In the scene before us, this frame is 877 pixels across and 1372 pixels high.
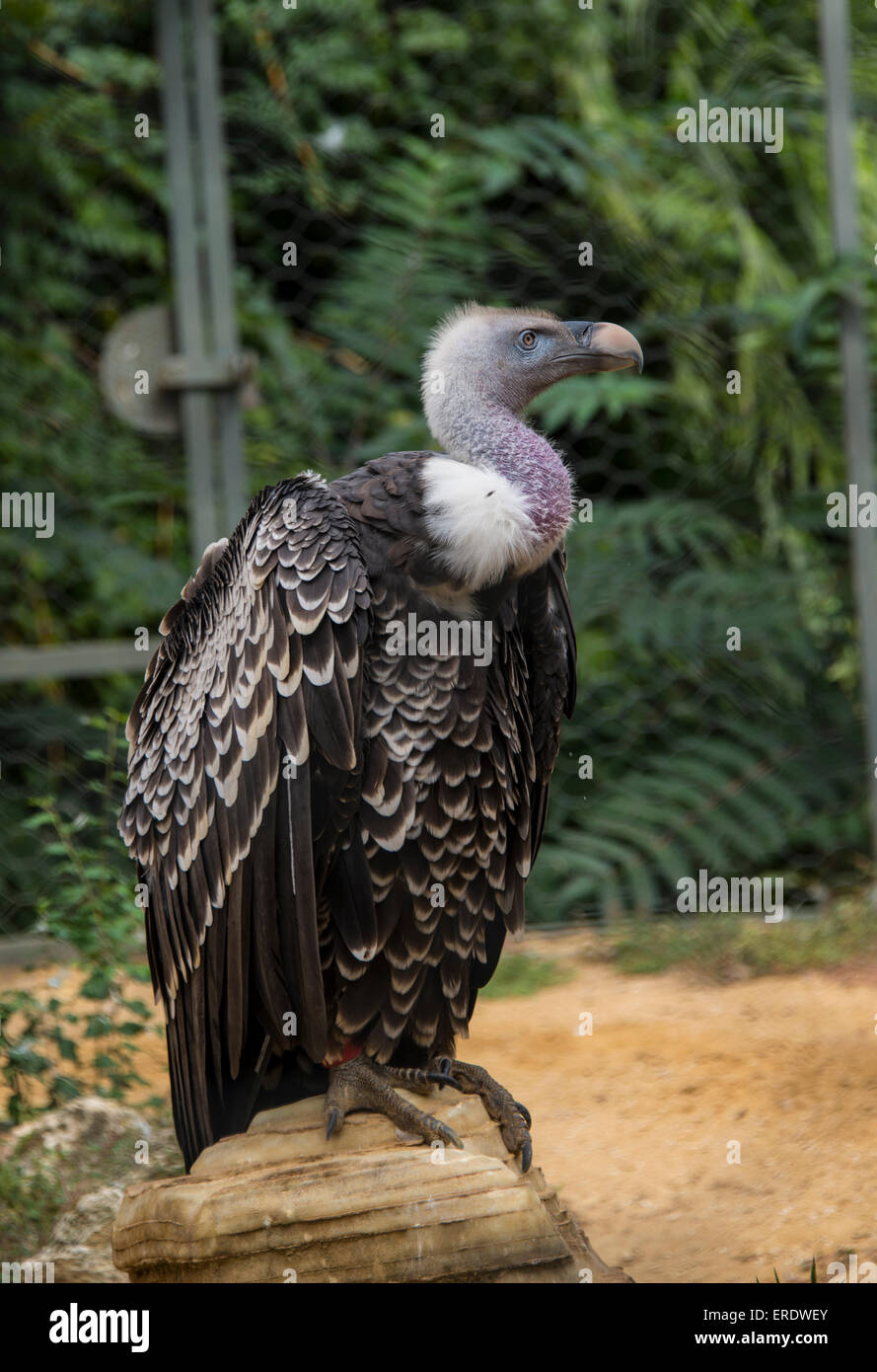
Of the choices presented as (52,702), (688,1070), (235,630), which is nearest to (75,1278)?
(235,630)

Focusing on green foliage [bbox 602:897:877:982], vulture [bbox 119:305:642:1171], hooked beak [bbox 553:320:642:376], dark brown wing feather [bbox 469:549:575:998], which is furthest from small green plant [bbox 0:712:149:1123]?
green foliage [bbox 602:897:877:982]

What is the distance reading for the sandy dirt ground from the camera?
2.94 metres

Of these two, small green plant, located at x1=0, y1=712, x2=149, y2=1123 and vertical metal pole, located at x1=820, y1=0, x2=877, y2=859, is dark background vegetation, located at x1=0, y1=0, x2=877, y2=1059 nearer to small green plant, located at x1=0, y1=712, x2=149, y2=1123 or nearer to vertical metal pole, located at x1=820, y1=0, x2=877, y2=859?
vertical metal pole, located at x1=820, y1=0, x2=877, y2=859

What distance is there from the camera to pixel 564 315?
5840mm

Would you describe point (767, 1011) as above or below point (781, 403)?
below

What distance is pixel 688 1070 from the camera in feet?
12.6

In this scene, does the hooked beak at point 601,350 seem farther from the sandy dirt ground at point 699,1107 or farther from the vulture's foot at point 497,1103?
the sandy dirt ground at point 699,1107

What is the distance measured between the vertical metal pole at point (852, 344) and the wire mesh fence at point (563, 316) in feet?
0.49

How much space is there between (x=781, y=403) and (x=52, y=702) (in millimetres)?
3185

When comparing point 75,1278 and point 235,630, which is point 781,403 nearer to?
point 235,630

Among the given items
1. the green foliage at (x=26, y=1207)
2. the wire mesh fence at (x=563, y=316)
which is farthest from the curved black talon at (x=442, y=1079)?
the wire mesh fence at (x=563, y=316)

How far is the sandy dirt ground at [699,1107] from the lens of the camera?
2938 mm

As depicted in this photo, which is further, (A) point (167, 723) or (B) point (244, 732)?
(A) point (167, 723)
